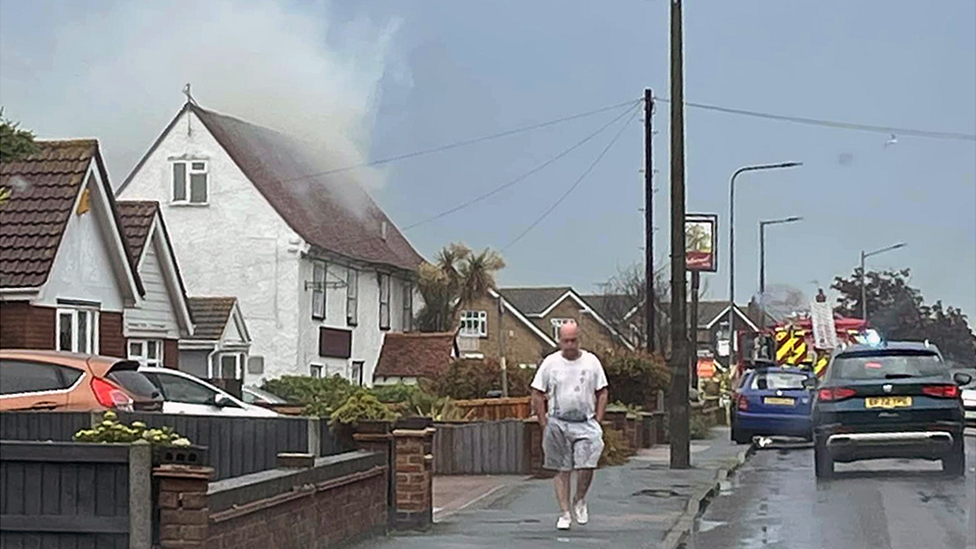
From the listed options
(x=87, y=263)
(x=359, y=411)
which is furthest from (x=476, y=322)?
(x=359, y=411)

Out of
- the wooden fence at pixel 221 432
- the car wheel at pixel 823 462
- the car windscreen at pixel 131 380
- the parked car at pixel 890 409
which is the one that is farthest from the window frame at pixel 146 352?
the wooden fence at pixel 221 432

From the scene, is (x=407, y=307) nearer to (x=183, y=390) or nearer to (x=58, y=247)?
(x=58, y=247)

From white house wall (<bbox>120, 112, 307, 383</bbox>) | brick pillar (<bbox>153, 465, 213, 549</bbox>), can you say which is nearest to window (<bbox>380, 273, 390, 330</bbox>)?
white house wall (<bbox>120, 112, 307, 383</bbox>)

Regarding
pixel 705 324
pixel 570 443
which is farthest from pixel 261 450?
pixel 705 324

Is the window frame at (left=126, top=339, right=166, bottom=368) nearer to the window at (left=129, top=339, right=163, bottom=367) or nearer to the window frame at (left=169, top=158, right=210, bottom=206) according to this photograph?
the window at (left=129, top=339, right=163, bottom=367)

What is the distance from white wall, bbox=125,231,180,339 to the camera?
1261 inches

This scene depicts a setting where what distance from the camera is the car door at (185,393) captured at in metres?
20.1

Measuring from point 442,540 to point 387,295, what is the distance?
119ft

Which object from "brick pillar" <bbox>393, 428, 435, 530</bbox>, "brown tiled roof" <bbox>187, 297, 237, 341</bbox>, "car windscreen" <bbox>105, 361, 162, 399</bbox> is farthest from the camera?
"brown tiled roof" <bbox>187, 297, 237, 341</bbox>

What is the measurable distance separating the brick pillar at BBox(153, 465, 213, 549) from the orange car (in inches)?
309

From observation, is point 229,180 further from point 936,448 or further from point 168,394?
point 936,448

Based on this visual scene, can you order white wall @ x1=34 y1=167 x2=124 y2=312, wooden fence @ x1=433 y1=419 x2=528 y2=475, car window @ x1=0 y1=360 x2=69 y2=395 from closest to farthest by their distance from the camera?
car window @ x1=0 y1=360 x2=69 y2=395, wooden fence @ x1=433 y1=419 x2=528 y2=475, white wall @ x1=34 y1=167 x2=124 y2=312

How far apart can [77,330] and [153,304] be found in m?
5.57

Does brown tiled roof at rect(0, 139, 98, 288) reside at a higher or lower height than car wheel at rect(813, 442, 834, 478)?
higher
